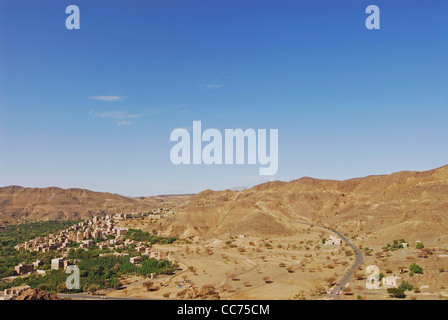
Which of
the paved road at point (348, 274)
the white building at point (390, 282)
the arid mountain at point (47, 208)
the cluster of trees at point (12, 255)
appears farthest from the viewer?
the arid mountain at point (47, 208)

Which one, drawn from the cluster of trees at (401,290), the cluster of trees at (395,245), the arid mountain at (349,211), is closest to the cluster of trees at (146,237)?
the arid mountain at (349,211)

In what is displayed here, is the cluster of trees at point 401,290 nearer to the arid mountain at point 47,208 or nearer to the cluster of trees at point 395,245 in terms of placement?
the cluster of trees at point 395,245

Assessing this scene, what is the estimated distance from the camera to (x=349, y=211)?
92188mm

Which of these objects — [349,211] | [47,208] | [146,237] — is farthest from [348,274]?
[47,208]

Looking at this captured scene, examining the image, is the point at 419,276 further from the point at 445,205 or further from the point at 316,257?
the point at 445,205

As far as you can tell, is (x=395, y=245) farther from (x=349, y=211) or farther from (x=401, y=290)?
(x=349, y=211)

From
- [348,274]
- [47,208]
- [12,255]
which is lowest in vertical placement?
[12,255]

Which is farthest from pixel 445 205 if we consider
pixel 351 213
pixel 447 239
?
pixel 351 213

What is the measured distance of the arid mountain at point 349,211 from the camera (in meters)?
62.9

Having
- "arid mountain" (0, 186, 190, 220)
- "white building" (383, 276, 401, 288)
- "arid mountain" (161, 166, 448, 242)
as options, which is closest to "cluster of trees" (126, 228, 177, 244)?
"arid mountain" (161, 166, 448, 242)

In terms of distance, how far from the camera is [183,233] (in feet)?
290

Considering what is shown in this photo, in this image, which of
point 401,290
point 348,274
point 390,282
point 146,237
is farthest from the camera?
point 146,237

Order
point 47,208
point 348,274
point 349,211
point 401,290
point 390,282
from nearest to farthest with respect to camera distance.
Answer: point 401,290
point 390,282
point 348,274
point 349,211
point 47,208

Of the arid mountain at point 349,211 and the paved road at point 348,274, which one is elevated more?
the arid mountain at point 349,211
